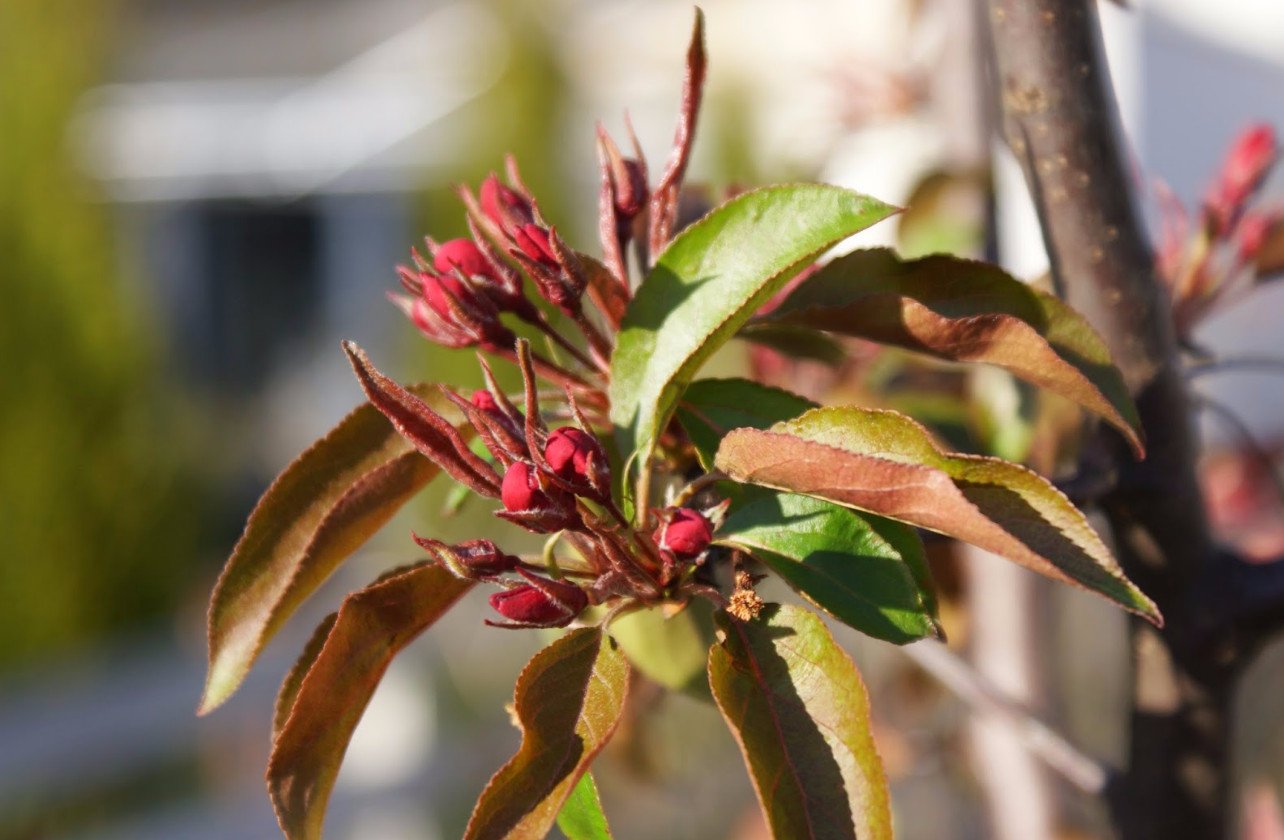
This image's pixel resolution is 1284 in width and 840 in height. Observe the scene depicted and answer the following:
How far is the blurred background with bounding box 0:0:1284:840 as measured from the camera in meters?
1.79

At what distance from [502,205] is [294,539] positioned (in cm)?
19

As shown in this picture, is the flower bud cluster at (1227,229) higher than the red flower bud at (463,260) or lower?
lower

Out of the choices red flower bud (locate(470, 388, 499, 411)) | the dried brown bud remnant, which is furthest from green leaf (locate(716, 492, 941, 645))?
red flower bud (locate(470, 388, 499, 411))

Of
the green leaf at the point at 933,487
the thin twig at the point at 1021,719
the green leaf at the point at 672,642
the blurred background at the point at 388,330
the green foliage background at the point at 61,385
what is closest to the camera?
the green leaf at the point at 933,487

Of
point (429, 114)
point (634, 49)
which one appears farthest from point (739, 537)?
point (429, 114)

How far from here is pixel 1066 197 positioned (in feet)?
2.16

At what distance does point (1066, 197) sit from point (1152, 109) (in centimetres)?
324

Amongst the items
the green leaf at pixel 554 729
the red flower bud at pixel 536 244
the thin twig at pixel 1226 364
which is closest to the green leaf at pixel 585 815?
the green leaf at pixel 554 729

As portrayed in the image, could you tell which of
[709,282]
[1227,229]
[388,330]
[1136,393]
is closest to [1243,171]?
[1227,229]

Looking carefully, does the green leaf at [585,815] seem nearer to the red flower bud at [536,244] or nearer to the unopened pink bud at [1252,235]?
the red flower bud at [536,244]

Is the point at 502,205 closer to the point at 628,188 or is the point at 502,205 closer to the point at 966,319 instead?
the point at 628,188

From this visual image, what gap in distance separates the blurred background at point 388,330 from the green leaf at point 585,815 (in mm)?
411

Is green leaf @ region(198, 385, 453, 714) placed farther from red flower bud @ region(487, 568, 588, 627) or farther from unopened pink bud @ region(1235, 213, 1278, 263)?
unopened pink bud @ region(1235, 213, 1278, 263)

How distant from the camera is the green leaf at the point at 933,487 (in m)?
0.45
